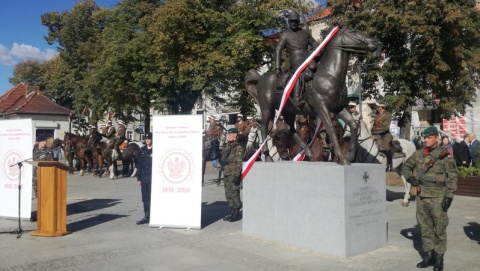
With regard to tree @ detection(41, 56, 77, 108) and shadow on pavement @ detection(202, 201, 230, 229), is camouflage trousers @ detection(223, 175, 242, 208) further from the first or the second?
tree @ detection(41, 56, 77, 108)

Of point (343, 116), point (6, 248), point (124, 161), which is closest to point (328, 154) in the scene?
point (343, 116)

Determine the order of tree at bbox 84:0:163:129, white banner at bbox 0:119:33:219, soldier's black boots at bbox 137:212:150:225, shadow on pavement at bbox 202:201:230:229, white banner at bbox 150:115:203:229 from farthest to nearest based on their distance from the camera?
1. tree at bbox 84:0:163:129
2. shadow on pavement at bbox 202:201:230:229
3. soldier's black boots at bbox 137:212:150:225
4. white banner at bbox 0:119:33:219
5. white banner at bbox 150:115:203:229

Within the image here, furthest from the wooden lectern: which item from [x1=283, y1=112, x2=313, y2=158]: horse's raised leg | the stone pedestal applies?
[x1=283, y1=112, x2=313, y2=158]: horse's raised leg

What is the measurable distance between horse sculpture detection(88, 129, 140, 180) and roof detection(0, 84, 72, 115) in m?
25.9

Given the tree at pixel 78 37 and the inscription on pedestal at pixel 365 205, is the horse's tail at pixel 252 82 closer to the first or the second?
the inscription on pedestal at pixel 365 205

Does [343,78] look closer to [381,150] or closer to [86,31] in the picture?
[381,150]

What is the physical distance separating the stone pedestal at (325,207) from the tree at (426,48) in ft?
55.1

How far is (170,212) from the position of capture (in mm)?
10812

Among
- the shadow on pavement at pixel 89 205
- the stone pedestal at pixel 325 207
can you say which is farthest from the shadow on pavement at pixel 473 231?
the shadow on pavement at pixel 89 205

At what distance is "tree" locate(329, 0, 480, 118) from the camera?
78.1 feet

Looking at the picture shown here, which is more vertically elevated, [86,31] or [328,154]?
[86,31]

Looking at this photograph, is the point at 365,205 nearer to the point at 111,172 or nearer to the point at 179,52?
the point at 111,172

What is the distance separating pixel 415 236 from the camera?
967 cm

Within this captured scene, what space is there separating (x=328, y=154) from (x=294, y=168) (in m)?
3.88
